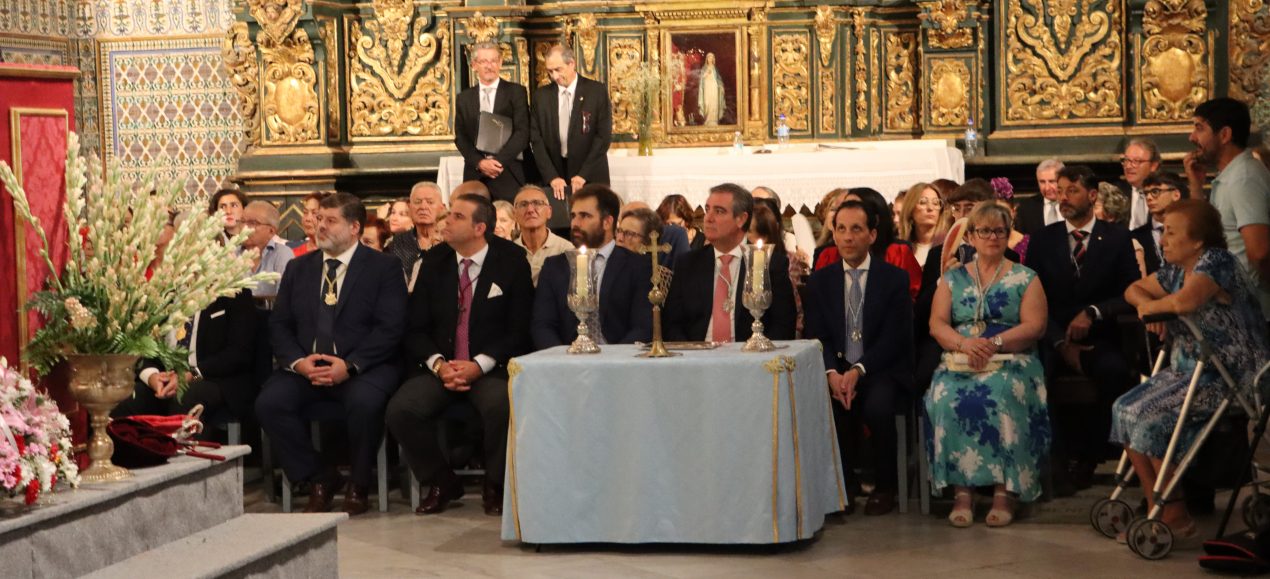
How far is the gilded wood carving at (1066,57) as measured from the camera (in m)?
11.3

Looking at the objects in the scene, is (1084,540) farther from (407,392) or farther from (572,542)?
(407,392)

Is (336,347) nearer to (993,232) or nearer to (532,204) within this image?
(532,204)

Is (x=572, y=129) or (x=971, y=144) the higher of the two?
(x=572, y=129)

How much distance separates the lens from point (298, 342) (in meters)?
7.51

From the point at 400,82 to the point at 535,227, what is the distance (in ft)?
14.6

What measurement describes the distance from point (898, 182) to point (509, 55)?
10.3 ft

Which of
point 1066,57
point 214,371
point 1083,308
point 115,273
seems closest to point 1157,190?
point 1083,308

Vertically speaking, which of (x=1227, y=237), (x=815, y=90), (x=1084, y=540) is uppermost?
(x=815, y=90)

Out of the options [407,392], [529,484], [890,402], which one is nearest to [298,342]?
[407,392]

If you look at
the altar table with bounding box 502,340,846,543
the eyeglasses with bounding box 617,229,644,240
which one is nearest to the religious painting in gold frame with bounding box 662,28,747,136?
the eyeglasses with bounding box 617,229,644,240

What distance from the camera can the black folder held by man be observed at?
10125 mm

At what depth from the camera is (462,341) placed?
24.6ft

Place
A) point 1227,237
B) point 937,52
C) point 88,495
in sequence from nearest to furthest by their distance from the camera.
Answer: point 88,495
point 1227,237
point 937,52

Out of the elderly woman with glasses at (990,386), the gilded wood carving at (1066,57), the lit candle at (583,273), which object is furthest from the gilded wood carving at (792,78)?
the lit candle at (583,273)
